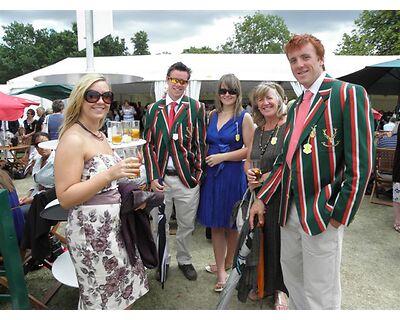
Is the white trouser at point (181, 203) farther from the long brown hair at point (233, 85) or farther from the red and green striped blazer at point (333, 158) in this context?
the red and green striped blazer at point (333, 158)

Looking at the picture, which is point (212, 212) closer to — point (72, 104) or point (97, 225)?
point (97, 225)

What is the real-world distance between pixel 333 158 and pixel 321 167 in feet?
0.23

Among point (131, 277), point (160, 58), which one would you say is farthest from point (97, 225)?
point (160, 58)

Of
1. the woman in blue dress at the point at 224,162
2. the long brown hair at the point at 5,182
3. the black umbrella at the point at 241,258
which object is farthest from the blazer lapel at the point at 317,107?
the long brown hair at the point at 5,182

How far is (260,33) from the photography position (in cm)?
4922

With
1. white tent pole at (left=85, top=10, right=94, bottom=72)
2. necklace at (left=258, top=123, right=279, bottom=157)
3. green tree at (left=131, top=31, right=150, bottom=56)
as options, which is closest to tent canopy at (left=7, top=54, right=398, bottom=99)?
white tent pole at (left=85, top=10, right=94, bottom=72)

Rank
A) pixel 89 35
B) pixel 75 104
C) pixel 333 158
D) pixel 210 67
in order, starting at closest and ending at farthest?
pixel 333 158, pixel 75 104, pixel 89 35, pixel 210 67

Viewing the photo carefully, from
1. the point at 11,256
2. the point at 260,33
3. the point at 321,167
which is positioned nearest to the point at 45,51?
the point at 260,33

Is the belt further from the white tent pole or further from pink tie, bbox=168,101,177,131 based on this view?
the white tent pole

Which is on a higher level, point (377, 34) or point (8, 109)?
point (377, 34)

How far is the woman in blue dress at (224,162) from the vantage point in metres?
2.64

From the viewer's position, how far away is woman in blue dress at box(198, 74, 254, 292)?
264 centimetres

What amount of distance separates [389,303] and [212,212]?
1.60 m

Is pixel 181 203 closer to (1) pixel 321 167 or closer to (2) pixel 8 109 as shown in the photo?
(1) pixel 321 167
